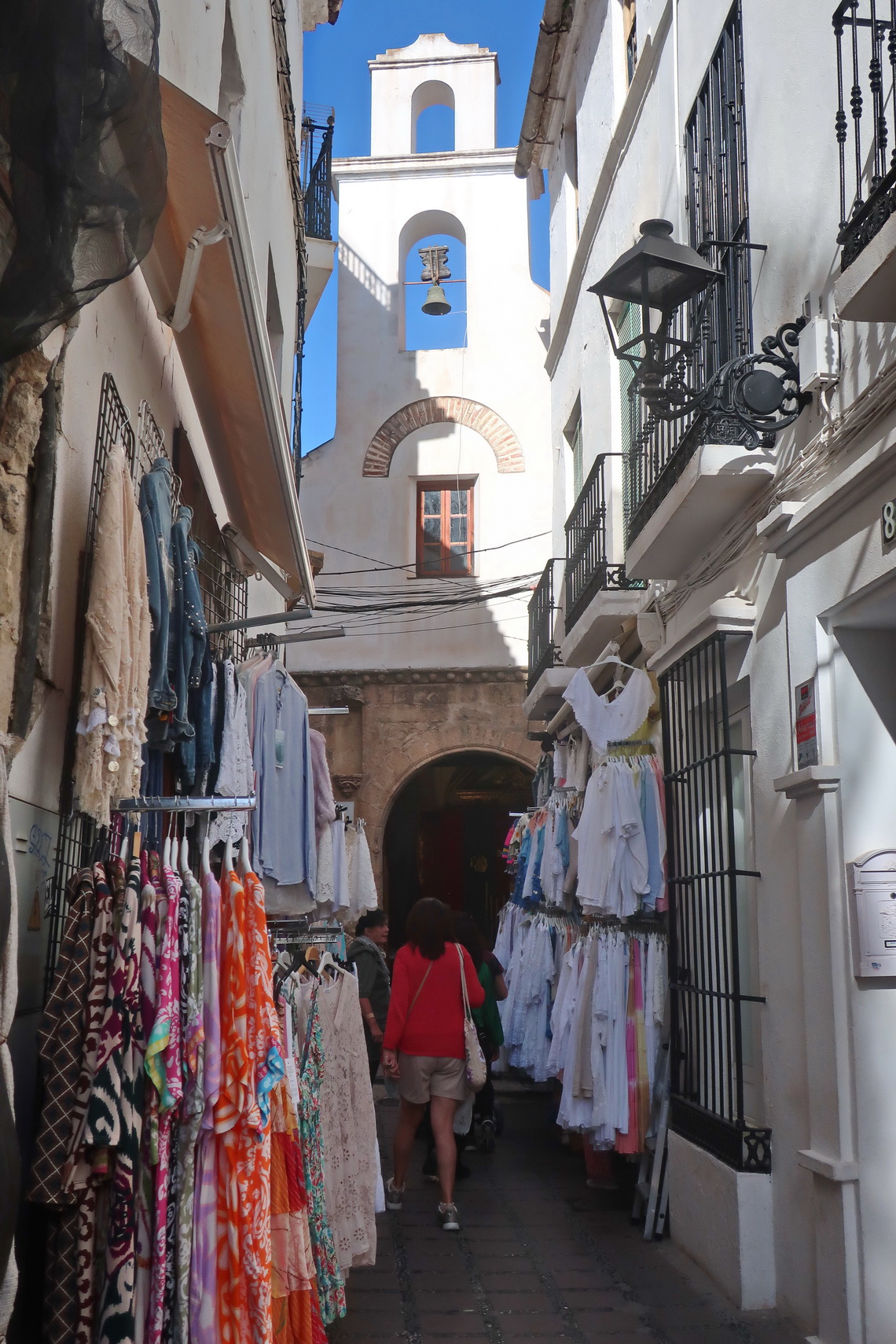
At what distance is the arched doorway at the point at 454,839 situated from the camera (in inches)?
800

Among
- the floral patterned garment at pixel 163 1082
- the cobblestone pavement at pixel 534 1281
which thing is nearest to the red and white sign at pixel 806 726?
the cobblestone pavement at pixel 534 1281

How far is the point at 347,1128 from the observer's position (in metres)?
5.26

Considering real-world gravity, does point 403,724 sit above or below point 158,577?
above

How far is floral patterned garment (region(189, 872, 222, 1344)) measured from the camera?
3.27 m

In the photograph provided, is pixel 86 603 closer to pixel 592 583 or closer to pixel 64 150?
pixel 64 150

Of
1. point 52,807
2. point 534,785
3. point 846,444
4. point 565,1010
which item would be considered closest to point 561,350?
point 534,785

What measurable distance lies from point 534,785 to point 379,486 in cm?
643

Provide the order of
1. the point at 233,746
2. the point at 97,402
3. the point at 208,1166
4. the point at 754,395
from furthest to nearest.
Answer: the point at 233,746 < the point at 754,395 < the point at 97,402 < the point at 208,1166

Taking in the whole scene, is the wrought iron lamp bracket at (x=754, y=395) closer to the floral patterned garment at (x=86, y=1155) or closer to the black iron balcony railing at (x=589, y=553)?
the black iron balcony railing at (x=589, y=553)

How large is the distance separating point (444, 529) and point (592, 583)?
8.22 metres

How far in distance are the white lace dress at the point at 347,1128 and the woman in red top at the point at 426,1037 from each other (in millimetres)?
1547

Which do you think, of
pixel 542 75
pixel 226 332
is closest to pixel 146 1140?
pixel 226 332

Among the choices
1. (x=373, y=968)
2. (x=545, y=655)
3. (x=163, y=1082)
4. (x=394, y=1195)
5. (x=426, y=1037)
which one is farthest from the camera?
(x=545, y=655)

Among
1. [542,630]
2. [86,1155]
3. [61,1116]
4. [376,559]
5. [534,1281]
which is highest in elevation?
[376,559]
